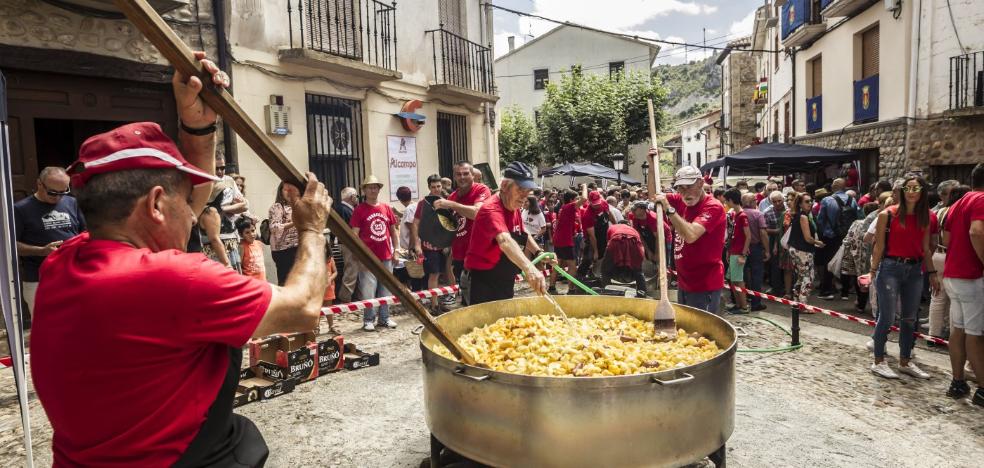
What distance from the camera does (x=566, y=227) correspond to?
35.8 ft

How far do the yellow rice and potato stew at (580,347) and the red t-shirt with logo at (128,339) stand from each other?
6.23 ft

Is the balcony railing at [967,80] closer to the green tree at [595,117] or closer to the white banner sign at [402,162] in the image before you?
the white banner sign at [402,162]

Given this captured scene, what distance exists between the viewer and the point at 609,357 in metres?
3.47

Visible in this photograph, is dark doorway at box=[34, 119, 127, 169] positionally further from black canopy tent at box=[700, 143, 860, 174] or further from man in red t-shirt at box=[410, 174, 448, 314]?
black canopy tent at box=[700, 143, 860, 174]

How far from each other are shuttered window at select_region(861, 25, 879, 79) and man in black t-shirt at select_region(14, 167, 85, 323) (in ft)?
58.7

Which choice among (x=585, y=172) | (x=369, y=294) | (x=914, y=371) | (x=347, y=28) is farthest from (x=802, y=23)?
(x=369, y=294)

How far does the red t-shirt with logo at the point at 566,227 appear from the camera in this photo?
10883 mm

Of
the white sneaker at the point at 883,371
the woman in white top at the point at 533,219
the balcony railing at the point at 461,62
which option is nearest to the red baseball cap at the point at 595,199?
A: the woman in white top at the point at 533,219

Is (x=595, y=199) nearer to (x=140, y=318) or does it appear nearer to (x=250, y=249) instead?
(x=250, y=249)

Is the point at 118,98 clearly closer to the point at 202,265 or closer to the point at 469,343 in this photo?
the point at 469,343

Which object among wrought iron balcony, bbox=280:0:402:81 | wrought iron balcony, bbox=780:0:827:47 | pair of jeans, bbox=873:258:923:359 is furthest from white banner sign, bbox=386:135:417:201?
wrought iron balcony, bbox=780:0:827:47

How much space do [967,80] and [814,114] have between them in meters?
7.43

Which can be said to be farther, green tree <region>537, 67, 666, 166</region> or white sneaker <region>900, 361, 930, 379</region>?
green tree <region>537, 67, 666, 166</region>

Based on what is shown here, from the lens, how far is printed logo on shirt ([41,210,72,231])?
235 inches
